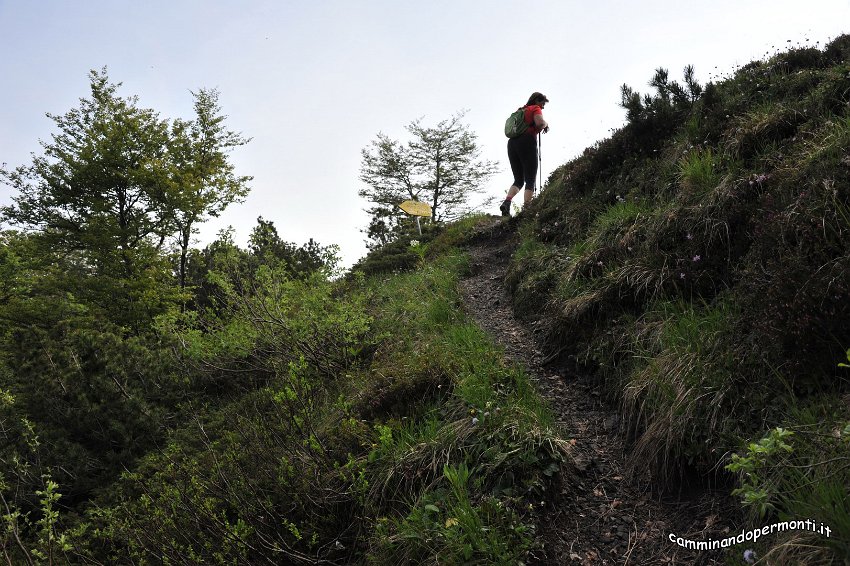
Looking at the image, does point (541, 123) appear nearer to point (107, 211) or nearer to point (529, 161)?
point (529, 161)

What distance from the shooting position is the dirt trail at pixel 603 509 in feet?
8.21

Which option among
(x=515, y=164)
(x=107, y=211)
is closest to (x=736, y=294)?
(x=515, y=164)

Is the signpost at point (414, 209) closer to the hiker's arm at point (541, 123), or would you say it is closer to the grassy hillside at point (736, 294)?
the hiker's arm at point (541, 123)

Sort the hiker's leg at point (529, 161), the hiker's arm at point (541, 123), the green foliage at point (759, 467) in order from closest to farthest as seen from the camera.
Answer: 1. the green foliage at point (759, 467)
2. the hiker's arm at point (541, 123)
3. the hiker's leg at point (529, 161)

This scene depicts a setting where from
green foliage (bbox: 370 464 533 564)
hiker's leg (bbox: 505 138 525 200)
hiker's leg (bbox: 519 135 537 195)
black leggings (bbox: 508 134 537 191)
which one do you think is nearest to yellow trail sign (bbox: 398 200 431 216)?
hiker's leg (bbox: 505 138 525 200)

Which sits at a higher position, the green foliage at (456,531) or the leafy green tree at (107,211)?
the leafy green tree at (107,211)

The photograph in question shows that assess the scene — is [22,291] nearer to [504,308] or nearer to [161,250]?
[161,250]

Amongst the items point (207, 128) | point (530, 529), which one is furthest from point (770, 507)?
point (207, 128)

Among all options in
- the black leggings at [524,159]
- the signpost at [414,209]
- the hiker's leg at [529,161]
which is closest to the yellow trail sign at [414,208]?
the signpost at [414,209]

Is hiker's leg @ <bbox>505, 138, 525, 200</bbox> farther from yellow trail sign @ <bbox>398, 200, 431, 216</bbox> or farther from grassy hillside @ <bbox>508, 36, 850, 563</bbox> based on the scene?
yellow trail sign @ <bbox>398, 200, 431, 216</bbox>

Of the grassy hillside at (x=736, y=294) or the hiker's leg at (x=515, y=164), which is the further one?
the hiker's leg at (x=515, y=164)

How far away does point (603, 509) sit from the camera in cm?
292

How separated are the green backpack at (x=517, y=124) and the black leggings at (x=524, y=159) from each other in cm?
17

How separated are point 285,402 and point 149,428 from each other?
3241 millimetres
